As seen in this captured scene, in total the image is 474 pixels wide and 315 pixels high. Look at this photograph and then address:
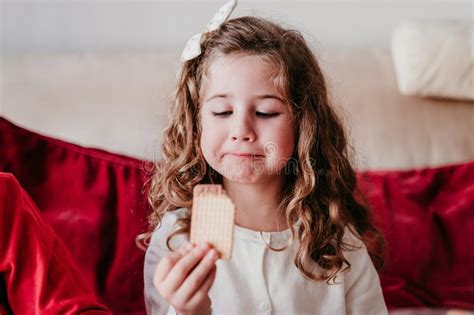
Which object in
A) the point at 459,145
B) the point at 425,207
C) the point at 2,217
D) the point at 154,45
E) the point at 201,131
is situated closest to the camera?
the point at 2,217

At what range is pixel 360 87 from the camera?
154 cm

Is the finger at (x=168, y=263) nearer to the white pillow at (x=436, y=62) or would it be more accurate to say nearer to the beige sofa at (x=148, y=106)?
the beige sofa at (x=148, y=106)

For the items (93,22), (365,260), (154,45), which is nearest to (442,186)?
(365,260)

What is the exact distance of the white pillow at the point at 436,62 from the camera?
152 centimetres

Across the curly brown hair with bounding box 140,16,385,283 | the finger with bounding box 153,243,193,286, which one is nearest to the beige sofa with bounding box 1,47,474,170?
the curly brown hair with bounding box 140,16,385,283

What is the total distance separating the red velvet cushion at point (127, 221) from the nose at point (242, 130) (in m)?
0.36

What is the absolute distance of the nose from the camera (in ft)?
2.83

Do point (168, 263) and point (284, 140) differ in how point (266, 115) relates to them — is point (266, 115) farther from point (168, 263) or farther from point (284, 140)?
point (168, 263)

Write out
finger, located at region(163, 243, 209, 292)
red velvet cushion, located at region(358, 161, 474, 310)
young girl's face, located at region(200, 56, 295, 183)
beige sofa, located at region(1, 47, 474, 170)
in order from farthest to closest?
beige sofa, located at region(1, 47, 474, 170) → red velvet cushion, located at region(358, 161, 474, 310) → young girl's face, located at region(200, 56, 295, 183) → finger, located at region(163, 243, 209, 292)

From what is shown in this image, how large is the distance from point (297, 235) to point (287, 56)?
0.80ft

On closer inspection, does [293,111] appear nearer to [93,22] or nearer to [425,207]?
[425,207]

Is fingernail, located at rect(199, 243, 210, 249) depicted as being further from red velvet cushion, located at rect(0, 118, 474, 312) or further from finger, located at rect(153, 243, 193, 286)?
red velvet cushion, located at rect(0, 118, 474, 312)

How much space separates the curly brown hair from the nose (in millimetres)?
71

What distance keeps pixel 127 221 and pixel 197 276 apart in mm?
459
